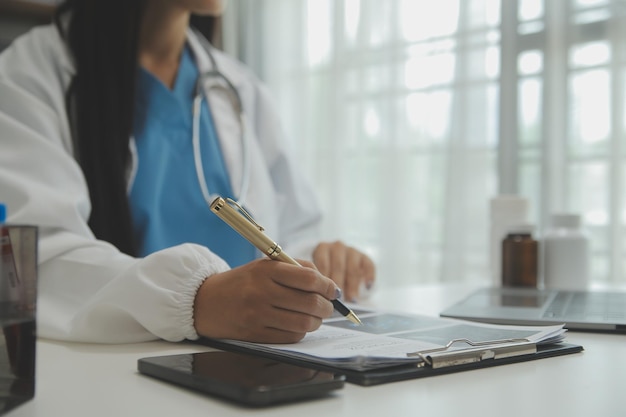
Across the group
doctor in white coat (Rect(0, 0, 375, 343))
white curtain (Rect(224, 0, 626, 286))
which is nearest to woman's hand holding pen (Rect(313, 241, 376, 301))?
doctor in white coat (Rect(0, 0, 375, 343))

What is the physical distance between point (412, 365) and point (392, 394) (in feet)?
0.19

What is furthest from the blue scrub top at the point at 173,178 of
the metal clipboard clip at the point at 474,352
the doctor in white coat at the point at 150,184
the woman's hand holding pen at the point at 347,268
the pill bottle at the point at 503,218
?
the metal clipboard clip at the point at 474,352

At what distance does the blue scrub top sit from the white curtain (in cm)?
106

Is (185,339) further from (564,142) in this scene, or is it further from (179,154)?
(564,142)

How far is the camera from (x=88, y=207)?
1020 mm

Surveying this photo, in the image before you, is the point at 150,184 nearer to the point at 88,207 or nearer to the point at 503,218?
the point at 88,207

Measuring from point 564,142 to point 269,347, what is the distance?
161cm

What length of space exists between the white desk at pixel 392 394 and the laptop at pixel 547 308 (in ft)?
0.47

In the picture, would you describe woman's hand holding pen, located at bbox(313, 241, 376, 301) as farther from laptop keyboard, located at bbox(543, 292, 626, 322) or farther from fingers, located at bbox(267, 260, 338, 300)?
fingers, located at bbox(267, 260, 338, 300)

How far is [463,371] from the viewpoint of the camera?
58cm

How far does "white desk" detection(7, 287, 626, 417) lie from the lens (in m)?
0.46

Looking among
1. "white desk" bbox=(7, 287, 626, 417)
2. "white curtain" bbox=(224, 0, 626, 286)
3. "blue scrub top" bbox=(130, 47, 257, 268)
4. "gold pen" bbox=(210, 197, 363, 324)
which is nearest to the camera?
"white desk" bbox=(7, 287, 626, 417)

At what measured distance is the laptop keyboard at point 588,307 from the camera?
851 mm

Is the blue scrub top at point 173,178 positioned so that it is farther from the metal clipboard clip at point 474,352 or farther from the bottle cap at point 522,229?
the metal clipboard clip at point 474,352
